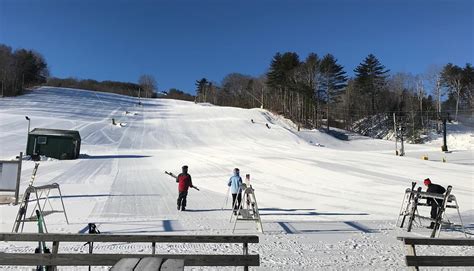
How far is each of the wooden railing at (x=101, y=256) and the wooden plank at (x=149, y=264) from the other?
51 centimetres

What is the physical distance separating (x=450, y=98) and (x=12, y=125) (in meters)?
88.1

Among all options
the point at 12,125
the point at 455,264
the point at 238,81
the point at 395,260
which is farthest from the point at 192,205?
the point at 238,81

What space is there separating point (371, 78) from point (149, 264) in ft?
313

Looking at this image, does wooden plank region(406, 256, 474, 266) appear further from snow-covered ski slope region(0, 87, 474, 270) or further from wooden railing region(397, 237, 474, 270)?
snow-covered ski slope region(0, 87, 474, 270)

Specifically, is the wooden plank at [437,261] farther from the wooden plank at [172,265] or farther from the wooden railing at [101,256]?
the wooden plank at [172,265]

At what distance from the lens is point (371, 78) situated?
93438 mm

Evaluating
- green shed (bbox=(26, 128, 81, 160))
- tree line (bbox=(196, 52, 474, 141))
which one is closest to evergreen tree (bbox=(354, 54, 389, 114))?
tree line (bbox=(196, 52, 474, 141))

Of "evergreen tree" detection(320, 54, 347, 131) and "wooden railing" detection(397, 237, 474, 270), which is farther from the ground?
"evergreen tree" detection(320, 54, 347, 131)

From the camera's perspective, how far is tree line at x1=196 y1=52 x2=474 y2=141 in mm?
87188

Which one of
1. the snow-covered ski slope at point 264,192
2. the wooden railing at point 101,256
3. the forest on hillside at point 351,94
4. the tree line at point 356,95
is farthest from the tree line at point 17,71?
the wooden railing at point 101,256

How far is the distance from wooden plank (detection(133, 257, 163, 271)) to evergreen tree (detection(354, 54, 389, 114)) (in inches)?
3644

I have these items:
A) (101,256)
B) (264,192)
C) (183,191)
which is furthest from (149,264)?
(264,192)

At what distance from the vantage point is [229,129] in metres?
67.9

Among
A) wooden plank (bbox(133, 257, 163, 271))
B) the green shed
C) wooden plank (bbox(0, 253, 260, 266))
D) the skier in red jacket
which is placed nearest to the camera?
wooden plank (bbox(133, 257, 163, 271))
